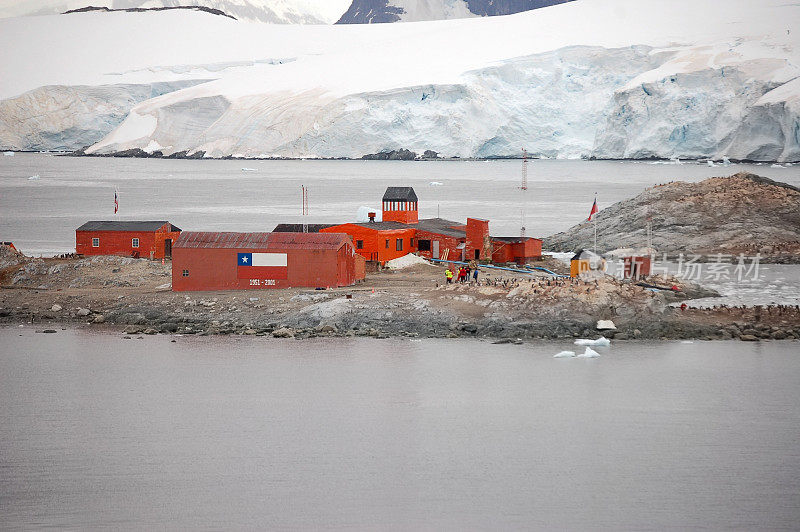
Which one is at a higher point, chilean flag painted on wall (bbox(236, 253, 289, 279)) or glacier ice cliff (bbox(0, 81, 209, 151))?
glacier ice cliff (bbox(0, 81, 209, 151))

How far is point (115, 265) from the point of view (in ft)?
90.9

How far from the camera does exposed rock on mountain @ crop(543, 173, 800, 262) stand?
1395 inches

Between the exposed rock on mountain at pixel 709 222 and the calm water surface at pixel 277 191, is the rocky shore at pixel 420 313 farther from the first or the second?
the calm water surface at pixel 277 191

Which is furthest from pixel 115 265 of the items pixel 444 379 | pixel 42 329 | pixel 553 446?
pixel 553 446

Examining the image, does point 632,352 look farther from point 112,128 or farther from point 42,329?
point 112,128

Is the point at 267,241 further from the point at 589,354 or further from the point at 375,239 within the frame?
the point at 589,354

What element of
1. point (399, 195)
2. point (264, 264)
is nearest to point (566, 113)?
point (399, 195)

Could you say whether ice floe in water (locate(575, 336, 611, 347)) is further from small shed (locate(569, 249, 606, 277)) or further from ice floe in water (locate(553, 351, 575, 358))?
small shed (locate(569, 249, 606, 277))

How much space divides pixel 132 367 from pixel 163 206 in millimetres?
41695

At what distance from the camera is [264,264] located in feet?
80.5

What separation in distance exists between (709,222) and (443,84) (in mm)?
49076

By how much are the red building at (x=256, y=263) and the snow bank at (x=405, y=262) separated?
403cm

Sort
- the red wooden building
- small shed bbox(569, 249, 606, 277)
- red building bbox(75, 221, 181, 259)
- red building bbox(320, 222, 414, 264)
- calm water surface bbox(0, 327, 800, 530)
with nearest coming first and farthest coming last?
calm water surface bbox(0, 327, 800, 530) < small shed bbox(569, 249, 606, 277) < red building bbox(320, 222, 414, 264) < the red wooden building < red building bbox(75, 221, 181, 259)

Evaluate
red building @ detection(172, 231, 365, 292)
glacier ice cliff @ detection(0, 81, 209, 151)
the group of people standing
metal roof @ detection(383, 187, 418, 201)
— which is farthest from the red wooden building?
glacier ice cliff @ detection(0, 81, 209, 151)
